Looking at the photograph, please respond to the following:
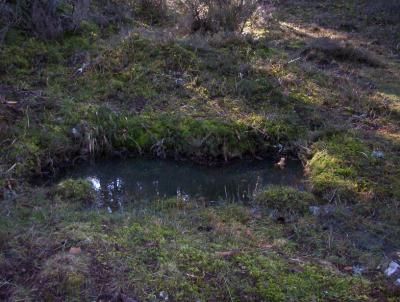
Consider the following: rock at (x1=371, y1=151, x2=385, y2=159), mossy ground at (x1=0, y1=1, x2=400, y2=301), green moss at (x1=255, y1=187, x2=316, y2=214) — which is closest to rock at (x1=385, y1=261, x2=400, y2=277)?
mossy ground at (x1=0, y1=1, x2=400, y2=301)

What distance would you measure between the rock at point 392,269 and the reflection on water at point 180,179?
6.82ft

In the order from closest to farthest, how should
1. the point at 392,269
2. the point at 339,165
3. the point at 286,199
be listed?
the point at 392,269 → the point at 286,199 → the point at 339,165

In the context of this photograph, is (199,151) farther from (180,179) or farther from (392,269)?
(392,269)

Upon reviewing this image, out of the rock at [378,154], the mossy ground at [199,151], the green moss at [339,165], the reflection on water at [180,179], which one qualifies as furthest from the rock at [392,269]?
the rock at [378,154]

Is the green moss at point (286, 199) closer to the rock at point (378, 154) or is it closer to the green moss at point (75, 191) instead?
the rock at point (378, 154)

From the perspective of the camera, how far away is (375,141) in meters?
7.66

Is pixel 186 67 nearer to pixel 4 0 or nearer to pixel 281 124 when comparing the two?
pixel 281 124

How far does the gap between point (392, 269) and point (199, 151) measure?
3.57m

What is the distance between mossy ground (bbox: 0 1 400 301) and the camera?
14.3ft

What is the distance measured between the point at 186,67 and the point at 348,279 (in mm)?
5649

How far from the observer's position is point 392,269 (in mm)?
4684

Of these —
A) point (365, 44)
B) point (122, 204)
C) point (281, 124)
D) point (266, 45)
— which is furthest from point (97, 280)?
point (365, 44)

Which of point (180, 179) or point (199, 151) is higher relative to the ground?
point (199, 151)

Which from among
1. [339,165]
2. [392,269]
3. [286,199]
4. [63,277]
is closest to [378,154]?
[339,165]
